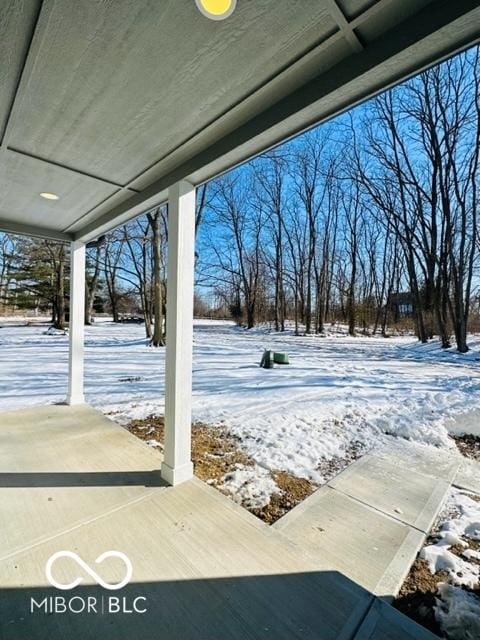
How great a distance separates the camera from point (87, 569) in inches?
59.8

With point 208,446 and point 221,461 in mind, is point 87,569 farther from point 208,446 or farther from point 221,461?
point 208,446

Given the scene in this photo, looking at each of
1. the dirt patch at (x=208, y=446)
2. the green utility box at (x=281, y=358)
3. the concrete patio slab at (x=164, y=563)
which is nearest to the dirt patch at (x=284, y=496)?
the concrete patio slab at (x=164, y=563)

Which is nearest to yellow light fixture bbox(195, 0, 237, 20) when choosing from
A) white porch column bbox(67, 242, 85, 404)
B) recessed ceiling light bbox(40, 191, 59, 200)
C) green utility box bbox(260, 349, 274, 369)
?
recessed ceiling light bbox(40, 191, 59, 200)

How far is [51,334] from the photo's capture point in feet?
41.7

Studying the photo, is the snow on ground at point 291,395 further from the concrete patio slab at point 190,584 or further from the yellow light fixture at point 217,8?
the yellow light fixture at point 217,8

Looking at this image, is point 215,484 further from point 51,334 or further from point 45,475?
point 51,334

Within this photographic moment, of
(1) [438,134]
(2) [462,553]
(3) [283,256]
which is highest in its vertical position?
(1) [438,134]

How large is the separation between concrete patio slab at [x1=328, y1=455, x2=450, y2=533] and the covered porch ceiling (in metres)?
2.50

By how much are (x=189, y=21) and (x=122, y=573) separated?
8.28 ft

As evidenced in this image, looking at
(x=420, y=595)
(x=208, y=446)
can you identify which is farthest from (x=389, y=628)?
(x=208, y=446)

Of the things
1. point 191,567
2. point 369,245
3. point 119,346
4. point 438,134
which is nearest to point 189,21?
point 191,567

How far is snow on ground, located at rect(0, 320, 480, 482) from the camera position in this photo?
10.5 feet

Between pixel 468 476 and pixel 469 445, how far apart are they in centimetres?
83

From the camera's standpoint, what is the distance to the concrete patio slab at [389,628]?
1.23 metres
